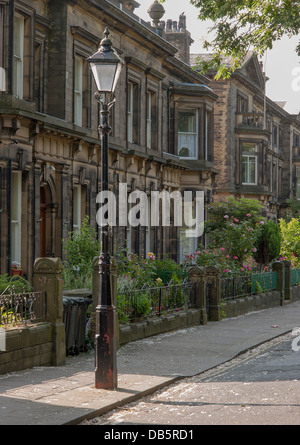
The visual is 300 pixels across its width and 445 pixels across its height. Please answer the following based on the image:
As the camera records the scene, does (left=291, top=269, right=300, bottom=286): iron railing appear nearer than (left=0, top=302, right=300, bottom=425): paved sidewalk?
No

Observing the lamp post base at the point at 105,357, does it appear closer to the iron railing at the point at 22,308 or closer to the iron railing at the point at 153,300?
the iron railing at the point at 22,308

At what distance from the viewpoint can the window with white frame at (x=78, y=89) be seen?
77.5 ft

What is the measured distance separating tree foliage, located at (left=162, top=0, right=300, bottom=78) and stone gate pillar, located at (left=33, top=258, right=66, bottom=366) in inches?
305

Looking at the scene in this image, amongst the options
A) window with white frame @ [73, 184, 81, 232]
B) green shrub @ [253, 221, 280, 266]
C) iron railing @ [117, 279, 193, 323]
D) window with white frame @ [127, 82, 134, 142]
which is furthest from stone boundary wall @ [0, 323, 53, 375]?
green shrub @ [253, 221, 280, 266]

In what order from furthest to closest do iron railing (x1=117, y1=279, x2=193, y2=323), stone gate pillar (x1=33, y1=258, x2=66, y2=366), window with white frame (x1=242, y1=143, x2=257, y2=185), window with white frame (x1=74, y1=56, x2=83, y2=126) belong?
1. window with white frame (x1=242, y1=143, x2=257, y2=185)
2. window with white frame (x1=74, y1=56, x2=83, y2=126)
3. iron railing (x1=117, y1=279, x2=193, y2=323)
4. stone gate pillar (x1=33, y1=258, x2=66, y2=366)

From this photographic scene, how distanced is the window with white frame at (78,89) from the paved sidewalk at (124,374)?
7725 millimetres

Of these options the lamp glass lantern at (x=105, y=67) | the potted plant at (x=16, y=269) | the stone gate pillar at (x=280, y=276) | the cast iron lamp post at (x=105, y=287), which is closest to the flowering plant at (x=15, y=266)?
the potted plant at (x=16, y=269)

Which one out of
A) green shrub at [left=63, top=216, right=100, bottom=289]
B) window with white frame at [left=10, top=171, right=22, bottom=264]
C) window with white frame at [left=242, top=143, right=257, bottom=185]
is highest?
window with white frame at [left=242, top=143, right=257, bottom=185]

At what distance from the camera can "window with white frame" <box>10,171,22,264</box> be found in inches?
770

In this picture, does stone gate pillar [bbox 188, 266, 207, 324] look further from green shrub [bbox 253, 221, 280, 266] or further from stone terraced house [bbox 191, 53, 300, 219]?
stone terraced house [bbox 191, 53, 300, 219]

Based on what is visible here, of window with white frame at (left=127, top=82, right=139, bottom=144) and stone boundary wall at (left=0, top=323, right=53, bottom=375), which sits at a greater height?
window with white frame at (left=127, top=82, right=139, bottom=144)

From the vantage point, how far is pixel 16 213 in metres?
19.6

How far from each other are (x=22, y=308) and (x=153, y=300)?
18.5 feet
